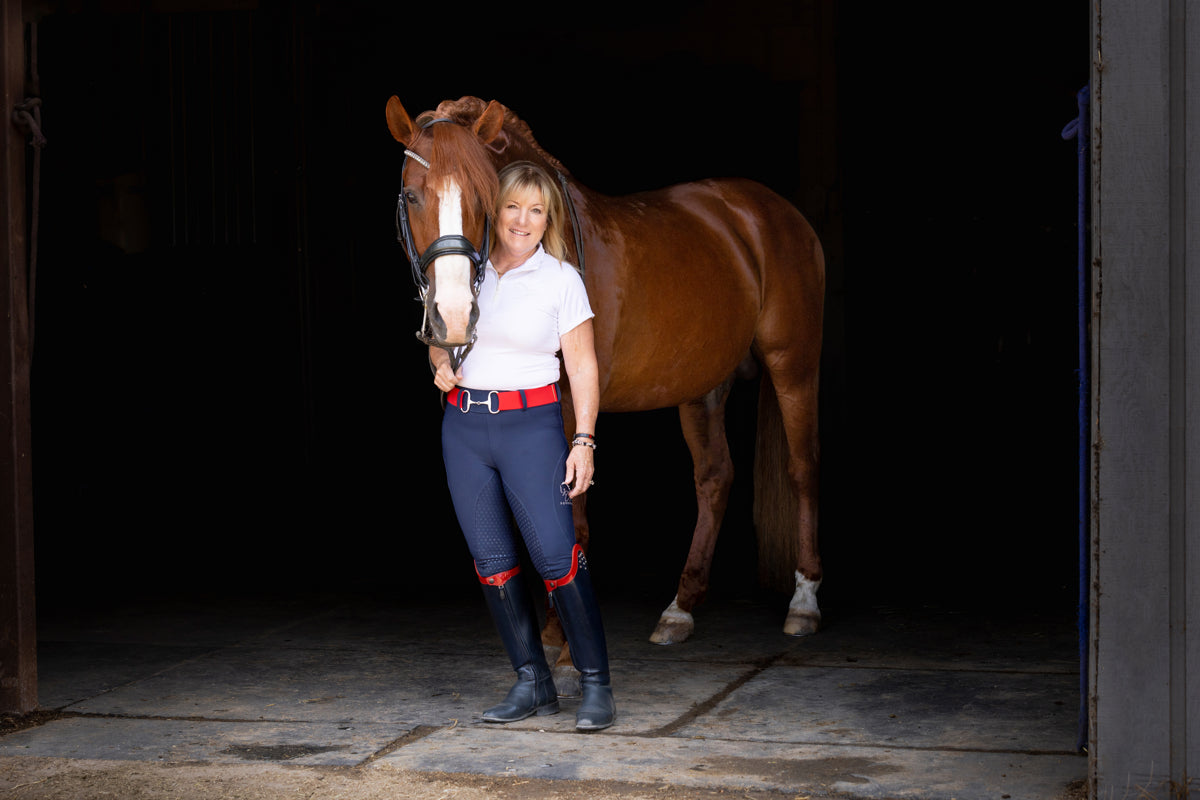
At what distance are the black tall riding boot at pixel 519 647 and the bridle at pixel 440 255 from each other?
61 cm

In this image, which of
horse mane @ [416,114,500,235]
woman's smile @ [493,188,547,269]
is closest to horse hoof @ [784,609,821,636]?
woman's smile @ [493,188,547,269]

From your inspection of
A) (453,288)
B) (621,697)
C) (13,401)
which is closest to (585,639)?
(621,697)

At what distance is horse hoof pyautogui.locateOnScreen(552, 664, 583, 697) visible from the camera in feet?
13.7

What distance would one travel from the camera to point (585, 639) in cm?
376

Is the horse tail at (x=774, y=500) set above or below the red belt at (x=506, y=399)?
below

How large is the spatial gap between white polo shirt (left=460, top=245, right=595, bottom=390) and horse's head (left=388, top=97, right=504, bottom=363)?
88 millimetres

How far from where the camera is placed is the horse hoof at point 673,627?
4938 mm

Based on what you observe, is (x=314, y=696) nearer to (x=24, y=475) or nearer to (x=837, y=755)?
(x=24, y=475)

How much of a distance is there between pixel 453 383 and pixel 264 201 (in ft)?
19.8

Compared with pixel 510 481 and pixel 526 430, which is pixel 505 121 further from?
pixel 510 481

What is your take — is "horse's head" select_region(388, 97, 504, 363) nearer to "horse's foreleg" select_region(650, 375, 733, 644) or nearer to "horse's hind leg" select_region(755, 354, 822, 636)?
"horse's foreleg" select_region(650, 375, 733, 644)

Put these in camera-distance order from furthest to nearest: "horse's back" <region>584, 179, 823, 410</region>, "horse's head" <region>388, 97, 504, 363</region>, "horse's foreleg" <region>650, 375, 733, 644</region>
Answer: "horse's foreleg" <region>650, 375, 733, 644</region>
"horse's back" <region>584, 179, 823, 410</region>
"horse's head" <region>388, 97, 504, 363</region>

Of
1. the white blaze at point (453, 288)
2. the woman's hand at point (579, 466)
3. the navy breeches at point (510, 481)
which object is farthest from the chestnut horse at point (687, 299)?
the woman's hand at point (579, 466)

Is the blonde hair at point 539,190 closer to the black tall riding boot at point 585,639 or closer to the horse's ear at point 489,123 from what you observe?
the horse's ear at point 489,123
